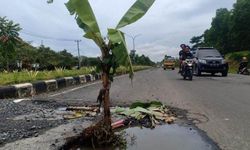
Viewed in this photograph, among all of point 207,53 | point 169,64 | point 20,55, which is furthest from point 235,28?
point 207,53

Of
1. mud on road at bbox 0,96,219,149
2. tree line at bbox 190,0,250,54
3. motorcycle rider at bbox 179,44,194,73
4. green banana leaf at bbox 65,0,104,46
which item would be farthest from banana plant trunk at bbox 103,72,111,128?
tree line at bbox 190,0,250,54

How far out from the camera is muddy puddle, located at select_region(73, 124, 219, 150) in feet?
16.0

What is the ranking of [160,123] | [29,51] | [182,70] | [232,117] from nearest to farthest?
[160,123] < [232,117] < [182,70] < [29,51]

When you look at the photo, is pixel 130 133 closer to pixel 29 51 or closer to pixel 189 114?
pixel 189 114

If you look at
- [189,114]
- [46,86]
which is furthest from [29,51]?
[189,114]

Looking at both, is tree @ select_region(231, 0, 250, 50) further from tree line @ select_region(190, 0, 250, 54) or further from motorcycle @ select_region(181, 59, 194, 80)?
motorcycle @ select_region(181, 59, 194, 80)

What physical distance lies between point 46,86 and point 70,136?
9650 millimetres

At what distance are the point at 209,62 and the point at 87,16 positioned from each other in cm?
2027

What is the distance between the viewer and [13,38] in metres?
13.7

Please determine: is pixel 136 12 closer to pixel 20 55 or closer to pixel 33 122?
pixel 33 122

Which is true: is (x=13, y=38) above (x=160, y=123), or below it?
above

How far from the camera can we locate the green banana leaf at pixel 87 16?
5.57 metres

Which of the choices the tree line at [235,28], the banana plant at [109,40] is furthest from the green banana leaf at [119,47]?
the tree line at [235,28]

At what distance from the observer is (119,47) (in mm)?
5293
